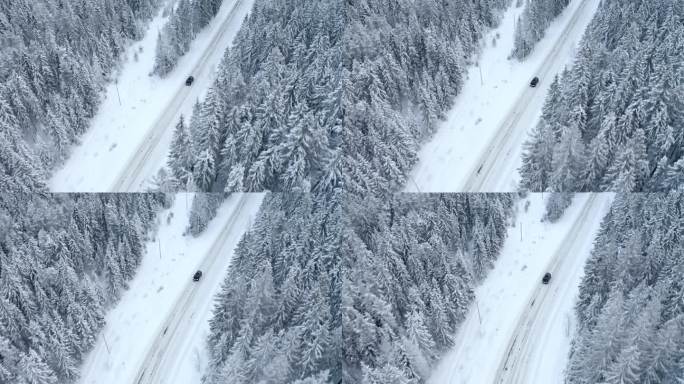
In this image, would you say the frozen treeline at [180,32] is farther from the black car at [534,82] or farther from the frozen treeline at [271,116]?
the black car at [534,82]

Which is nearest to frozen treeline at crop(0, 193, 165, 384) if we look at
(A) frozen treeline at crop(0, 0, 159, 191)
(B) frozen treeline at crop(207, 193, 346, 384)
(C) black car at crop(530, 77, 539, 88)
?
(A) frozen treeline at crop(0, 0, 159, 191)

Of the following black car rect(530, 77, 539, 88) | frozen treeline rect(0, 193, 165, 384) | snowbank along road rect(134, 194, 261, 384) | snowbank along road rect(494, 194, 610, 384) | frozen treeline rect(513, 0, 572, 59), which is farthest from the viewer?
frozen treeline rect(513, 0, 572, 59)

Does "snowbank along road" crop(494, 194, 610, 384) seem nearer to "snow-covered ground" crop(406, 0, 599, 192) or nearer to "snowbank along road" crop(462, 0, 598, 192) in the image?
"snow-covered ground" crop(406, 0, 599, 192)

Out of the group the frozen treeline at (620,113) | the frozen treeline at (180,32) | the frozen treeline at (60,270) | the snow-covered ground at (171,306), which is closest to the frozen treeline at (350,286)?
the snow-covered ground at (171,306)

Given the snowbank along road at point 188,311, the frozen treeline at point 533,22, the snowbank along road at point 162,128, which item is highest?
the frozen treeline at point 533,22

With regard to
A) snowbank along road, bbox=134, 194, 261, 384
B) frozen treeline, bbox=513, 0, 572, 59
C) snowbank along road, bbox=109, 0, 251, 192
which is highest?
frozen treeline, bbox=513, 0, 572, 59

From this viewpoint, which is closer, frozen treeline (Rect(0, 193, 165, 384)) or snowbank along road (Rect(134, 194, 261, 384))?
frozen treeline (Rect(0, 193, 165, 384))
